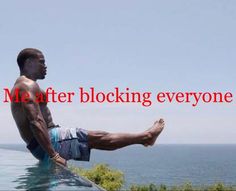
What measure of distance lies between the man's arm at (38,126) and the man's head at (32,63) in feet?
1.82

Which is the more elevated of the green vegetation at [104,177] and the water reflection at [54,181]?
the water reflection at [54,181]

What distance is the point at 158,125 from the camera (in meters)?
6.82

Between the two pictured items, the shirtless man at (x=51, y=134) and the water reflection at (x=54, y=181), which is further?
A: the shirtless man at (x=51, y=134)

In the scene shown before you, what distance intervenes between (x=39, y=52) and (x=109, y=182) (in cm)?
3972

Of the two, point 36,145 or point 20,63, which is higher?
point 20,63

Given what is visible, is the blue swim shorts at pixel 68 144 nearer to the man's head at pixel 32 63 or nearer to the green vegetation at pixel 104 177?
the man's head at pixel 32 63

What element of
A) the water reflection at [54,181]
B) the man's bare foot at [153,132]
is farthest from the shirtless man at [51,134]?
the water reflection at [54,181]

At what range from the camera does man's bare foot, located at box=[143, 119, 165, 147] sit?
21.0ft

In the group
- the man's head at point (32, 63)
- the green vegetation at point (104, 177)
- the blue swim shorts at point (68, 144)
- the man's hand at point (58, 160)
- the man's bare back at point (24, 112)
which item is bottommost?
the green vegetation at point (104, 177)

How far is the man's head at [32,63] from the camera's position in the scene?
6.15m

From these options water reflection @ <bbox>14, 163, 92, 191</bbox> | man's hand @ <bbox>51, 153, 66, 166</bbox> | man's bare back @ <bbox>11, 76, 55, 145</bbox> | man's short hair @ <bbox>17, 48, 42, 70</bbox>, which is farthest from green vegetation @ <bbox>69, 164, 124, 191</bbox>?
water reflection @ <bbox>14, 163, 92, 191</bbox>

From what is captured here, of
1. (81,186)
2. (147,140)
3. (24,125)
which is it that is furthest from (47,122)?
(81,186)

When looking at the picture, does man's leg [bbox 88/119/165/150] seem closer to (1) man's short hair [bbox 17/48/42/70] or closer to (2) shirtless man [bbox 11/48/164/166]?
(2) shirtless man [bbox 11/48/164/166]

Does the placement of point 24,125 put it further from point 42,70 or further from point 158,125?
point 158,125
